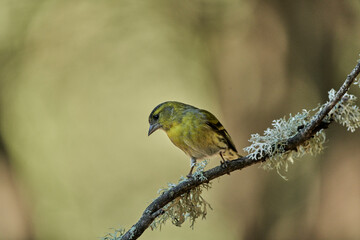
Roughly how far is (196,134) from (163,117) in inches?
16.9

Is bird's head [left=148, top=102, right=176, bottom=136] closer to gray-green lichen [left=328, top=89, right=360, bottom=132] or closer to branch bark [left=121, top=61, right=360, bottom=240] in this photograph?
branch bark [left=121, top=61, right=360, bottom=240]

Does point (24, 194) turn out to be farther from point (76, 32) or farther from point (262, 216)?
point (262, 216)

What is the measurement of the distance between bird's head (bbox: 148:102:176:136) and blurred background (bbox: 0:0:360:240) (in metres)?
1.14

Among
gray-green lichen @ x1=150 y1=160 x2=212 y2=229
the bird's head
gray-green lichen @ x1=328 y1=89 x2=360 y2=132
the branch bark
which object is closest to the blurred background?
the bird's head

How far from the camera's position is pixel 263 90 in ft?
15.6

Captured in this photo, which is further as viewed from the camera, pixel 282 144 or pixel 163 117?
pixel 163 117

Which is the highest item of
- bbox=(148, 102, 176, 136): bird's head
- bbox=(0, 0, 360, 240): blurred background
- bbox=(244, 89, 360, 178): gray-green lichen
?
bbox=(0, 0, 360, 240): blurred background

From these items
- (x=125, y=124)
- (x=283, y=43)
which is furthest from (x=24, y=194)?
(x=283, y=43)

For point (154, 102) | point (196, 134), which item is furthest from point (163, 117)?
point (154, 102)

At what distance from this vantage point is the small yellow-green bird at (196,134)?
313 cm

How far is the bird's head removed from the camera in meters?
3.41

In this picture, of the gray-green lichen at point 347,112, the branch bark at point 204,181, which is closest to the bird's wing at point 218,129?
the branch bark at point 204,181

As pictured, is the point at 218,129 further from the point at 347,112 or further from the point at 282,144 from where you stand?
the point at 347,112

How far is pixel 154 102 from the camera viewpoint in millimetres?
6707
